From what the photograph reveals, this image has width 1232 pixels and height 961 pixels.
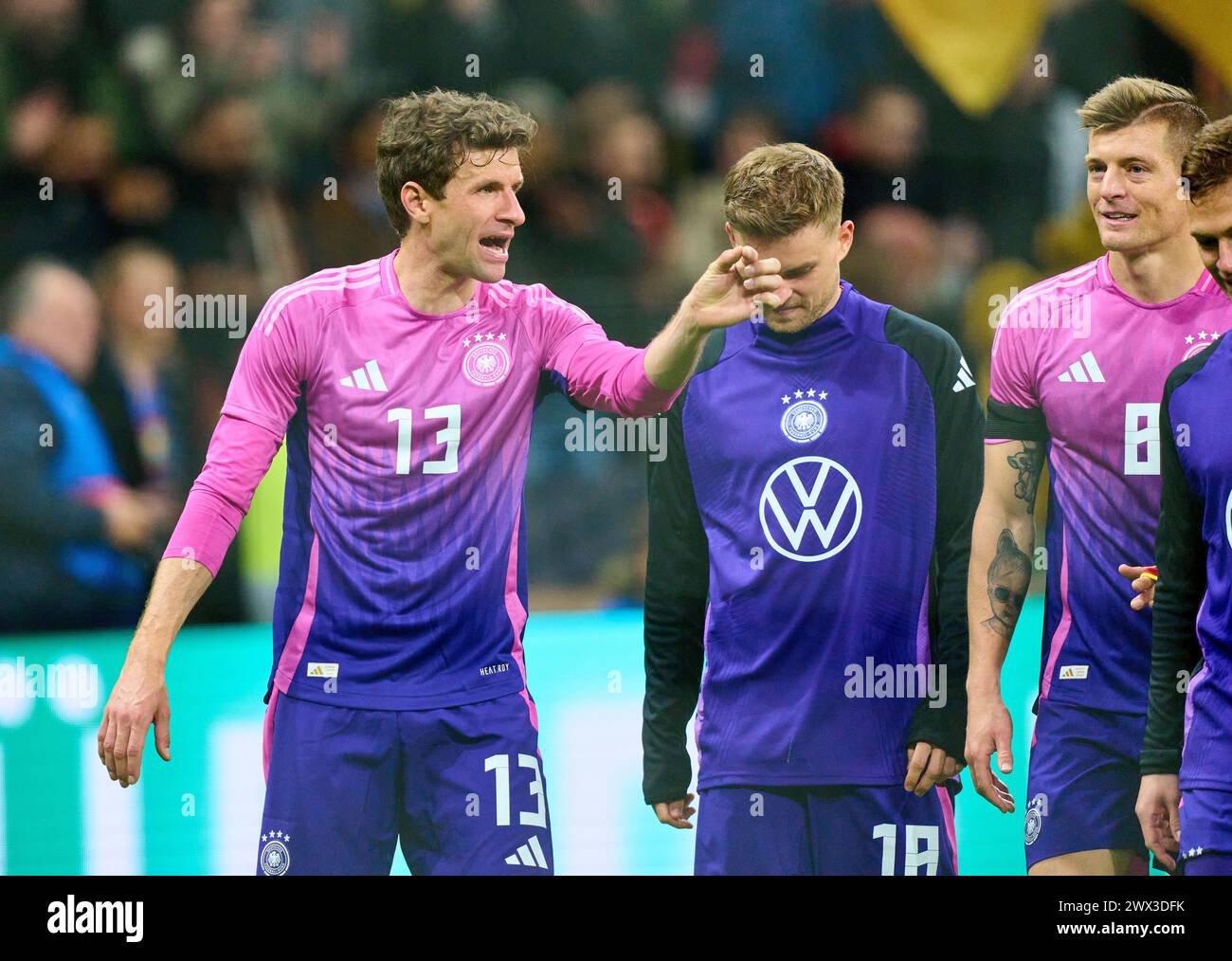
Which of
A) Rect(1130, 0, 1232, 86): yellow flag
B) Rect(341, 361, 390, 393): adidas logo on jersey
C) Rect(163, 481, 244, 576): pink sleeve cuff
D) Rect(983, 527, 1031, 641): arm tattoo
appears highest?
Rect(1130, 0, 1232, 86): yellow flag

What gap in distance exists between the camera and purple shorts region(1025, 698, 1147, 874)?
439cm

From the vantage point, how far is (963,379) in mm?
4367

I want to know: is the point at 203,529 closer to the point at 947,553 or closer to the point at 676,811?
the point at 676,811

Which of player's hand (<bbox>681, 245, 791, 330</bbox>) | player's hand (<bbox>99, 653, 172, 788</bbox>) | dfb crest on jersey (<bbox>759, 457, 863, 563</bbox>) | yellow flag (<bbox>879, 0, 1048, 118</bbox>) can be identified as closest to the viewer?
player's hand (<bbox>681, 245, 791, 330</bbox>)

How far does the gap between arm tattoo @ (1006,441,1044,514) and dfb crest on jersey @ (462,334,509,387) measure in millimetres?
1360

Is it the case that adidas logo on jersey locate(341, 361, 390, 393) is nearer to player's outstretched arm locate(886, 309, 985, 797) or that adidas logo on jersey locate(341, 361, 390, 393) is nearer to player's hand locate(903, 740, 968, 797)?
player's outstretched arm locate(886, 309, 985, 797)

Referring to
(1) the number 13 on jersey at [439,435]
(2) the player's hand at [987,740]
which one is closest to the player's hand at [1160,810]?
(2) the player's hand at [987,740]

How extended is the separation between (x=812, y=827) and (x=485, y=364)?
147cm

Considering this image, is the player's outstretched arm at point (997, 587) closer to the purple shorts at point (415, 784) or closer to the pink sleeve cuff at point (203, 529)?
the purple shorts at point (415, 784)

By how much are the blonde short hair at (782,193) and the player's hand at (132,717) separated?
75.3 inches

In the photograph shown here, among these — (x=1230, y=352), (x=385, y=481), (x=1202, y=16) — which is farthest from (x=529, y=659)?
(x=1202, y=16)

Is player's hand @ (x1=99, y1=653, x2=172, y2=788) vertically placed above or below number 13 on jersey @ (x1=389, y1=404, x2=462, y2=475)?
below

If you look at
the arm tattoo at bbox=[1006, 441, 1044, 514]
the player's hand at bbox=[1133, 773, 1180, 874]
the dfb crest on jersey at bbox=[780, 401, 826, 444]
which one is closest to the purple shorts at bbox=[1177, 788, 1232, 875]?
the player's hand at bbox=[1133, 773, 1180, 874]
